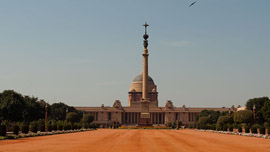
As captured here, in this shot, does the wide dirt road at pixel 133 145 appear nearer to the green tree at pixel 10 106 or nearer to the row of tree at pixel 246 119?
the row of tree at pixel 246 119

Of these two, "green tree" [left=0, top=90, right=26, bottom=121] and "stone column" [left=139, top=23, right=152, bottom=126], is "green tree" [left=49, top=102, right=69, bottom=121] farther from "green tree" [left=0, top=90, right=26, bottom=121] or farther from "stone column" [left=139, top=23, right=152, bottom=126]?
"green tree" [left=0, top=90, right=26, bottom=121]

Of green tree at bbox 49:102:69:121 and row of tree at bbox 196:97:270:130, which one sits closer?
row of tree at bbox 196:97:270:130

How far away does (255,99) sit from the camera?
12575cm

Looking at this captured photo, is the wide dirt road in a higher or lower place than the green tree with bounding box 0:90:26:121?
lower

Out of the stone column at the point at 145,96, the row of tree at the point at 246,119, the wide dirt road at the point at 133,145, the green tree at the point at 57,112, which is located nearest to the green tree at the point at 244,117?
the row of tree at the point at 246,119

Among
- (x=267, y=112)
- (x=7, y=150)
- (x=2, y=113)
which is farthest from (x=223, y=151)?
(x=2, y=113)

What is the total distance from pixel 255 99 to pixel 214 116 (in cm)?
3453

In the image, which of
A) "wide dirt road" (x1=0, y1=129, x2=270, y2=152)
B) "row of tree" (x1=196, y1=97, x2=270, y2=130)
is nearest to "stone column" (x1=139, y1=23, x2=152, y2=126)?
"row of tree" (x1=196, y1=97, x2=270, y2=130)

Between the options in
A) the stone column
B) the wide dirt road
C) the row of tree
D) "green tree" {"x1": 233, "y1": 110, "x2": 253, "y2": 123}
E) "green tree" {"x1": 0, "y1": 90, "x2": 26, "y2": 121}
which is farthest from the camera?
the stone column

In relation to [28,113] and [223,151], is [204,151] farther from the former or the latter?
[28,113]

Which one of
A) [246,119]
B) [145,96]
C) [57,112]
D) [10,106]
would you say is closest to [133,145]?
[246,119]

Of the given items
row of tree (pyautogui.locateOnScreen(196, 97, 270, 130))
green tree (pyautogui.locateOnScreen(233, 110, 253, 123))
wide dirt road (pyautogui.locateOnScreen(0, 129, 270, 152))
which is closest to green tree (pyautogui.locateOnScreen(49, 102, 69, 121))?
row of tree (pyautogui.locateOnScreen(196, 97, 270, 130))

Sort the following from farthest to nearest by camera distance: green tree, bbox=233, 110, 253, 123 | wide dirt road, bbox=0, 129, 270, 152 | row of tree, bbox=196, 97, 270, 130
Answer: green tree, bbox=233, 110, 253, 123, row of tree, bbox=196, 97, 270, 130, wide dirt road, bbox=0, 129, 270, 152

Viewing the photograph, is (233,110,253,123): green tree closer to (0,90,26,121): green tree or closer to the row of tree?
the row of tree
